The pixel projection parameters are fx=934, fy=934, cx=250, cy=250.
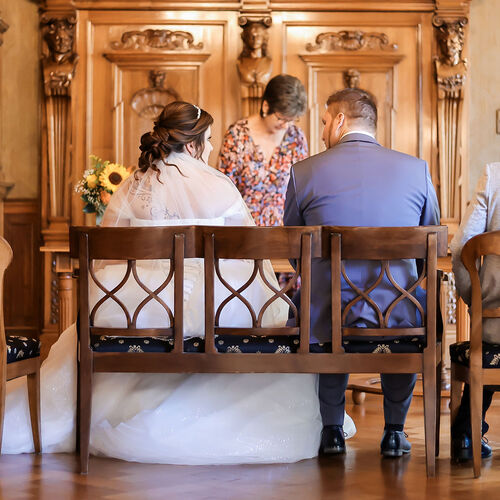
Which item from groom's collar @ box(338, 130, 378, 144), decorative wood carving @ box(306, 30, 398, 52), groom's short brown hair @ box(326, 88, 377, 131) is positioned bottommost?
groom's collar @ box(338, 130, 378, 144)

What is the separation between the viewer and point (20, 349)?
11.2 feet

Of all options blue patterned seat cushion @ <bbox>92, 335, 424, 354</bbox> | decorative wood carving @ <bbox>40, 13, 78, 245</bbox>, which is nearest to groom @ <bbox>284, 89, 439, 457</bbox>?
blue patterned seat cushion @ <bbox>92, 335, 424, 354</bbox>

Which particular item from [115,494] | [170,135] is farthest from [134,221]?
[115,494]

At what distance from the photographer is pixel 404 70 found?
6.54 meters

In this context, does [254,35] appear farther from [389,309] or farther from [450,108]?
[389,309]

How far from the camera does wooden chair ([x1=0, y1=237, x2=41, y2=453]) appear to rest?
10.8 ft

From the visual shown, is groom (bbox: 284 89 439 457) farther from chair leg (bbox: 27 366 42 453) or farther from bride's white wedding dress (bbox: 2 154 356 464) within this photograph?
chair leg (bbox: 27 366 42 453)

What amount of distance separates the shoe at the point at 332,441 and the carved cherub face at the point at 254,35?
3462mm

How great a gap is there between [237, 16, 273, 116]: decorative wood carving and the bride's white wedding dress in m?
2.73

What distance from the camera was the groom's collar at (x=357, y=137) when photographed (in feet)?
11.7

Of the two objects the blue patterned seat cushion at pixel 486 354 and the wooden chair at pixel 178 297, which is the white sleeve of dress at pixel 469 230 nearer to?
the blue patterned seat cushion at pixel 486 354

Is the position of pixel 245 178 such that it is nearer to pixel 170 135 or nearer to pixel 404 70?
pixel 170 135

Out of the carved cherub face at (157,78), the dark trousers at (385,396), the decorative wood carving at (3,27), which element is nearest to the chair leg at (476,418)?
the dark trousers at (385,396)

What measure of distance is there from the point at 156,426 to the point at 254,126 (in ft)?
7.81
